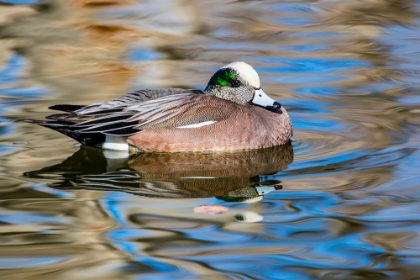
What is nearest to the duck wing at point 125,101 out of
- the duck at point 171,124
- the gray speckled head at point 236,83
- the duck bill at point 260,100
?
the duck at point 171,124

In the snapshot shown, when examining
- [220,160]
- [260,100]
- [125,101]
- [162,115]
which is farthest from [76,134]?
[260,100]

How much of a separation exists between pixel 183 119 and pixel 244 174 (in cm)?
79

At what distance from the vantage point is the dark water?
15.6 feet

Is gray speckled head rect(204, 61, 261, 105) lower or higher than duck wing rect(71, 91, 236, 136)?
higher

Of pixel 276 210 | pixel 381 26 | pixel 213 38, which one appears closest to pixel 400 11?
pixel 381 26

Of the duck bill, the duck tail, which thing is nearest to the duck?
the duck tail

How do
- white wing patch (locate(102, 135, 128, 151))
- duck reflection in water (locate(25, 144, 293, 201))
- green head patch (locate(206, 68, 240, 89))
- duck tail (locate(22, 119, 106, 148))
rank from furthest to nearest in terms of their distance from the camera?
green head patch (locate(206, 68, 240, 89))
white wing patch (locate(102, 135, 128, 151))
duck tail (locate(22, 119, 106, 148))
duck reflection in water (locate(25, 144, 293, 201))

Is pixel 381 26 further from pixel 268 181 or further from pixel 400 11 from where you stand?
pixel 268 181

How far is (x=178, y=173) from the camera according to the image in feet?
20.7

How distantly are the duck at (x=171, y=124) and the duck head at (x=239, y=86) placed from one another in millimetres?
119

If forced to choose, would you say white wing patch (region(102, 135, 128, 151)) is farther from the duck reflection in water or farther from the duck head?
the duck head

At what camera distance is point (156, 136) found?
22.4 feet

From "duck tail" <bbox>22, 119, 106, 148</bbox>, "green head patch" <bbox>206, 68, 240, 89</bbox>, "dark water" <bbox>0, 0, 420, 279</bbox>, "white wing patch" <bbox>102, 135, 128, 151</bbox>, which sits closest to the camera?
"dark water" <bbox>0, 0, 420, 279</bbox>

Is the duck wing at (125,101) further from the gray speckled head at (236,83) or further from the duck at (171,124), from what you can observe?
the gray speckled head at (236,83)
